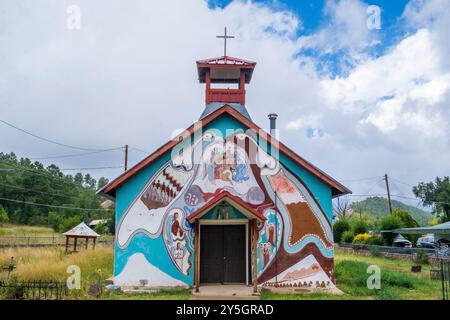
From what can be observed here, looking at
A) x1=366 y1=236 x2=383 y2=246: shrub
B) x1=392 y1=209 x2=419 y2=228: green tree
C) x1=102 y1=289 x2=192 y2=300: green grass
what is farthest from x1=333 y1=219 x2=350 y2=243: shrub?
x1=102 y1=289 x2=192 y2=300: green grass

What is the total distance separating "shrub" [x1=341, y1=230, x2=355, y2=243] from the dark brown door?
25088mm

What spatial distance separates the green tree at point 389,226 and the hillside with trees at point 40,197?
136ft

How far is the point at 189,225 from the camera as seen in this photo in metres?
15.9

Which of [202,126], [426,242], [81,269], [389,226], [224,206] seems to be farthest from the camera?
[426,242]

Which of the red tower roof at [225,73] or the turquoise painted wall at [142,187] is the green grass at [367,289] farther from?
the red tower roof at [225,73]

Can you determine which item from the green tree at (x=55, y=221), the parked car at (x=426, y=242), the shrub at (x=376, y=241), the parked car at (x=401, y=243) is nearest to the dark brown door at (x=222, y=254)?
the shrub at (x=376, y=241)

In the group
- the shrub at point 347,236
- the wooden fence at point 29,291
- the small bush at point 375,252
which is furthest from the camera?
the shrub at point 347,236

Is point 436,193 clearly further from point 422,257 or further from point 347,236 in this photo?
point 422,257

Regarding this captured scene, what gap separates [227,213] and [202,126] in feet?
11.4

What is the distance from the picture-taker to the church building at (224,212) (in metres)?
15.6

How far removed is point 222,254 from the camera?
1600cm

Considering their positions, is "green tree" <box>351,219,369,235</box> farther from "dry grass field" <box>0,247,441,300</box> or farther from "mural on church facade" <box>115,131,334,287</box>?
"mural on church facade" <box>115,131,334,287</box>

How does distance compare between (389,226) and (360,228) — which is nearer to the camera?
(389,226)

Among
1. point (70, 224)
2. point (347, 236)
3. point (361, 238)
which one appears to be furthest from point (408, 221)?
point (70, 224)
